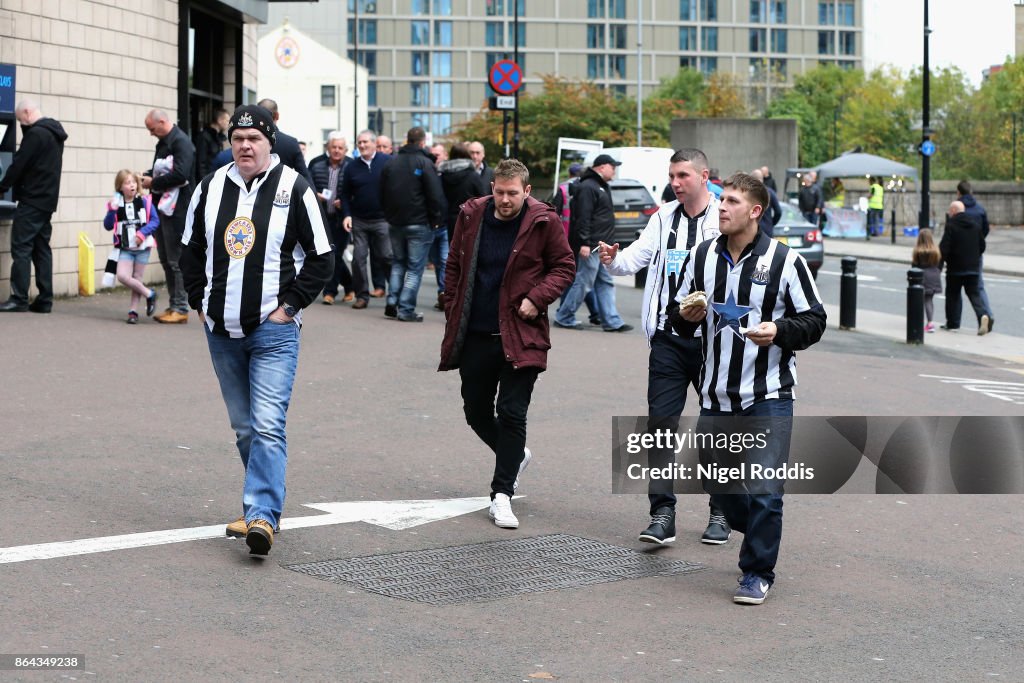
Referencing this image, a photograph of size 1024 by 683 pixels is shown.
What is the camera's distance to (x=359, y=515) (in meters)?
7.44

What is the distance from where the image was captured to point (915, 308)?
1680 centimetres

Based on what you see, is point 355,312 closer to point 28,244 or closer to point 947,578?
point 28,244

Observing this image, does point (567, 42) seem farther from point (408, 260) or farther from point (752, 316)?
point (752, 316)

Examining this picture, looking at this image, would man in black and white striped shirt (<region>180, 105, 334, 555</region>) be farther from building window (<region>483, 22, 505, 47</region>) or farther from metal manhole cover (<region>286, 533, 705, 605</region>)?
building window (<region>483, 22, 505, 47</region>)

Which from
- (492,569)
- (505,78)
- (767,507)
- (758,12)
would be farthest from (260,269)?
(758,12)

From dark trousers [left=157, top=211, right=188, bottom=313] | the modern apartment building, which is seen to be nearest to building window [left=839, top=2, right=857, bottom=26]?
the modern apartment building

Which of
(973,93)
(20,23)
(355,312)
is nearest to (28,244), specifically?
(20,23)

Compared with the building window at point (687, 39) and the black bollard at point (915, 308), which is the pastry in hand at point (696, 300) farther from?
the building window at point (687, 39)

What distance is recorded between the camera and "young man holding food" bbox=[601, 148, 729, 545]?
23.1 ft

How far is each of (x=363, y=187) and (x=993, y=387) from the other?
688 cm

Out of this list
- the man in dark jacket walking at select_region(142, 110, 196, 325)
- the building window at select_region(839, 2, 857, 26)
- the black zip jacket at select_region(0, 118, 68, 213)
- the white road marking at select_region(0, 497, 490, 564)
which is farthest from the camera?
the building window at select_region(839, 2, 857, 26)

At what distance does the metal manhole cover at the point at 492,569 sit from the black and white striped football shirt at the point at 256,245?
1.12 metres

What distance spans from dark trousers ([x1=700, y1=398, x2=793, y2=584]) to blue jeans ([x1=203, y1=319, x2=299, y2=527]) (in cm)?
191

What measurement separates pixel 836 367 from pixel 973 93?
2042 inches
